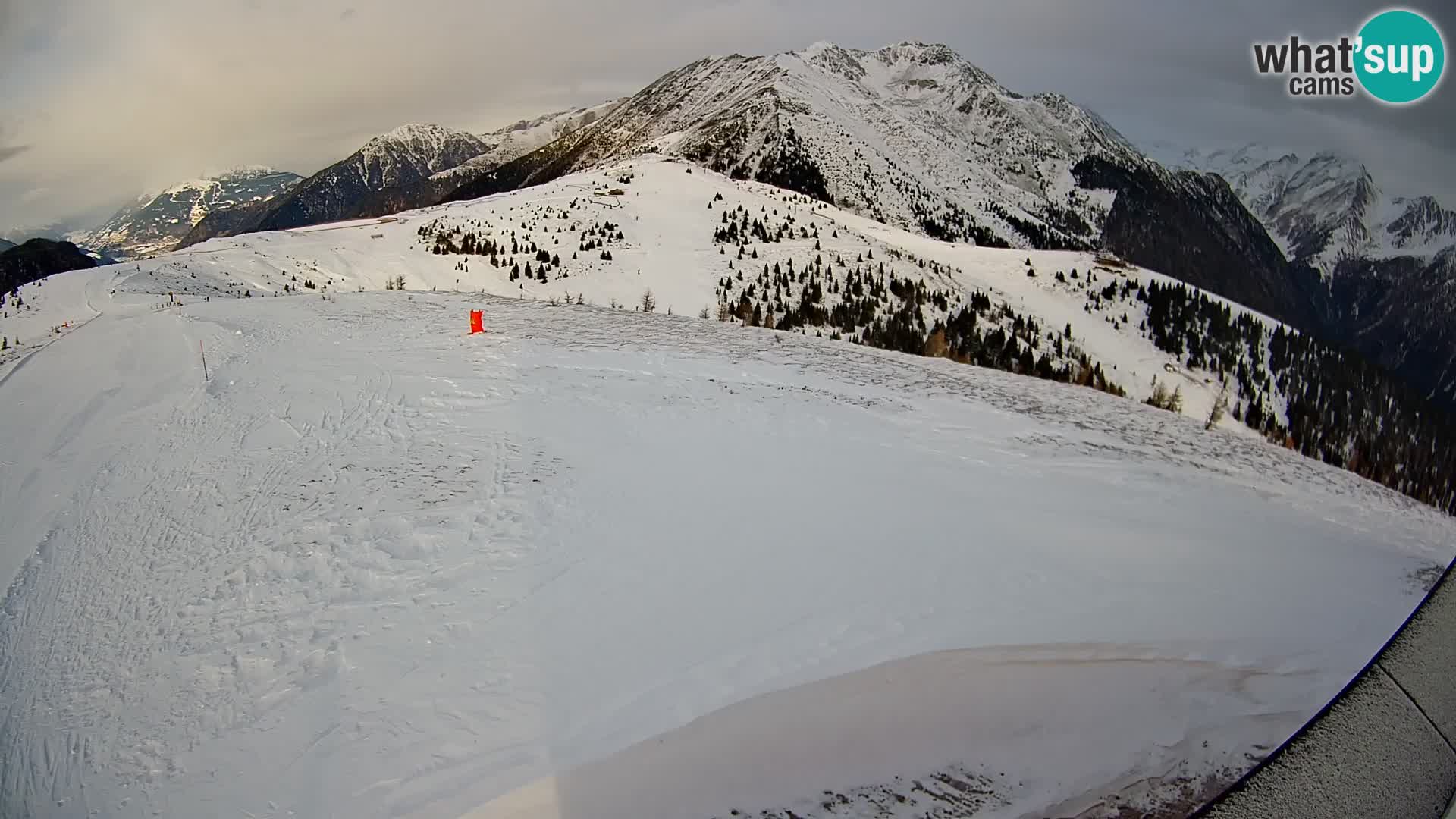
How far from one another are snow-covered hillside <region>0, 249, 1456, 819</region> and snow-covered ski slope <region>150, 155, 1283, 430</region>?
7.78 m

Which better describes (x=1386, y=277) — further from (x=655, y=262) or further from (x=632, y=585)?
(x=632, y=585)

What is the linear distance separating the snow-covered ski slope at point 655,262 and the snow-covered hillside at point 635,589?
25.5 feet

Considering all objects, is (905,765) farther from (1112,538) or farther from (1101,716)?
(1112,538)

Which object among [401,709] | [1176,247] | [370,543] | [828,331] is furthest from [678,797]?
[1176,247]

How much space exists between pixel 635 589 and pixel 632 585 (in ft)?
0.16

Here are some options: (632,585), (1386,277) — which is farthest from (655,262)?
Answer: (1386,277)

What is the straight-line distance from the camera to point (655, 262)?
1861 centimetres

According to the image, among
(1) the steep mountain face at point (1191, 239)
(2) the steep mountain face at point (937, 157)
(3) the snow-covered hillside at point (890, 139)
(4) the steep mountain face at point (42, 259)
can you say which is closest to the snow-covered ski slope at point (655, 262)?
(2) the steep mountain face at point (937, 157)

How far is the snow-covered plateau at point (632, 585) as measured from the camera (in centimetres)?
203

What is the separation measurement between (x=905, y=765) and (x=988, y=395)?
5.54 m

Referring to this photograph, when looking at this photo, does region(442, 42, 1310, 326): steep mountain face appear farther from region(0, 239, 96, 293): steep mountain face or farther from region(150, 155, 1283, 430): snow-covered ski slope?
region(0, 239, 96, 293): steep mountain face

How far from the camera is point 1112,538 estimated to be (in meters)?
3.67

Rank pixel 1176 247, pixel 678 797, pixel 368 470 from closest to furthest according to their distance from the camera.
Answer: pixel 678 797, pixel 368 470, pixel 1176 247

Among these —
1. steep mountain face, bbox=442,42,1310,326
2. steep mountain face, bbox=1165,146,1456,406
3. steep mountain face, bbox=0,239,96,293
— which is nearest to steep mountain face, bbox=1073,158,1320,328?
steep mountain face, bbox=442,42,1310,326
